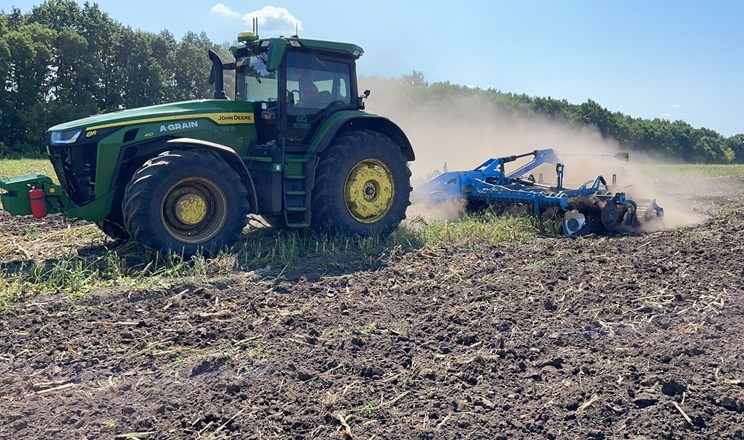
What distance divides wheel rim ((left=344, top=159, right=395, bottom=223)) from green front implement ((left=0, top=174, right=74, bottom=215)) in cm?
315

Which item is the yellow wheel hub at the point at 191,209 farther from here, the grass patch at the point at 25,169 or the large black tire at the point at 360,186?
the grass patch at the point at 25,169

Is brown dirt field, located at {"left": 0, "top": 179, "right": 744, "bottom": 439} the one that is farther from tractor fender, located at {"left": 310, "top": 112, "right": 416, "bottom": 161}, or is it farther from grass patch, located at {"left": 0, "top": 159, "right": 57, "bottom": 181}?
grass patch, located at {"left": 0, "top": 159, "right": 57, "bottom": 181}

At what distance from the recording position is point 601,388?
12.1 ft

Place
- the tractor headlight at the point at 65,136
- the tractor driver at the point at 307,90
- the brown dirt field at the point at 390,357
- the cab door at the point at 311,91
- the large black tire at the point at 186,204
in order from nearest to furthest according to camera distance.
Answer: the brown dirt field at the point at 390,357
the large black tire at the point at 186,204
the tractor headlight at the point at 65,136
the cab door at the point at 311,91
the tractor driver at the point at 307,90

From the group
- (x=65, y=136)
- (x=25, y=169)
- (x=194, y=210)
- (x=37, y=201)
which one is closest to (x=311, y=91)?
(x=194, y=210)

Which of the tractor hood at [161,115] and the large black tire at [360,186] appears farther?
the large black tire at [360,186]

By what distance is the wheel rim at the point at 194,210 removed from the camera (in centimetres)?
658

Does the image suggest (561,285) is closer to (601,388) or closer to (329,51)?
(601,388)

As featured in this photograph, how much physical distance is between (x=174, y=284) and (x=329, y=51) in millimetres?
3618

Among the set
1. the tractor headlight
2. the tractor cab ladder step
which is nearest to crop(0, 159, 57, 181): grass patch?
the tractor headlight

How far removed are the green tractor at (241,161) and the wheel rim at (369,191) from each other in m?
0.01

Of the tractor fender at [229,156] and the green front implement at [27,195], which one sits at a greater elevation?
the tractor fender at [229,156]

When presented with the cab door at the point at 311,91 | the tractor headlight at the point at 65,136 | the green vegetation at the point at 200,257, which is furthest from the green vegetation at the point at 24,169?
the cab door at the point at 311,91

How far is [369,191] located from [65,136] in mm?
3500
